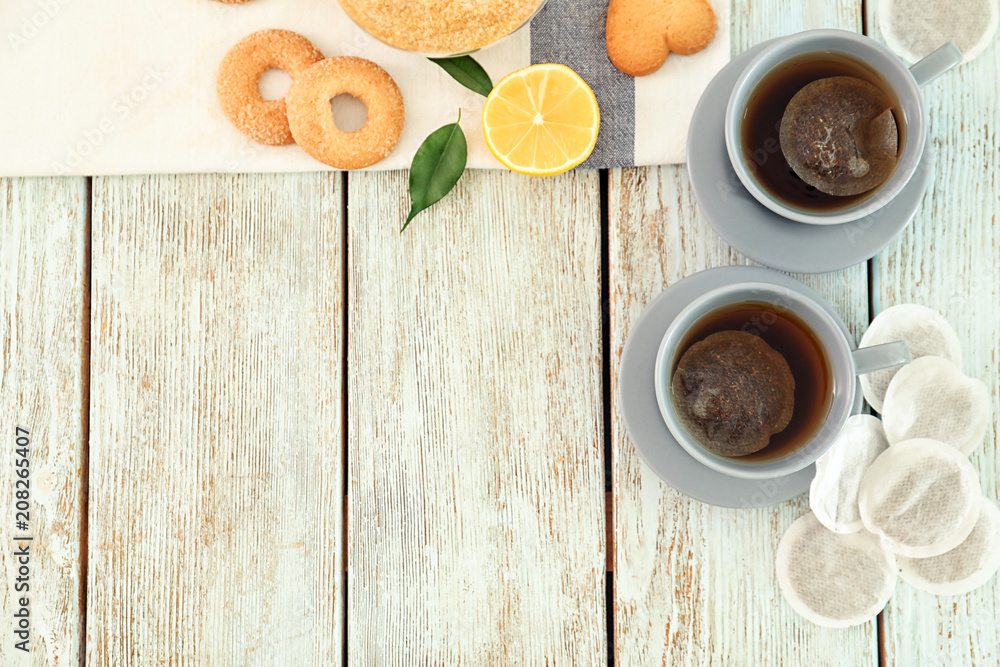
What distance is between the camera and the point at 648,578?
77cm

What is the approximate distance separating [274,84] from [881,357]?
0.69 m

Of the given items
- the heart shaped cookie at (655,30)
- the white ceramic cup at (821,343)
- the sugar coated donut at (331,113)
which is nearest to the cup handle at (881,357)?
the white ceramic cup at (821,343)

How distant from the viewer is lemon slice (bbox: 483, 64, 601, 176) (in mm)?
704

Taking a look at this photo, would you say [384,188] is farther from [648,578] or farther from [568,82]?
[648,578]

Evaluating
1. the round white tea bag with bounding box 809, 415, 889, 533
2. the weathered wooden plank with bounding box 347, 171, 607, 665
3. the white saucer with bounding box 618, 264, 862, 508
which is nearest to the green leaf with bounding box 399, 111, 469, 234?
the weathered wooden plank with bounding box 347, 171, 607, 665

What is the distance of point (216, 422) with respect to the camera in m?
0.78

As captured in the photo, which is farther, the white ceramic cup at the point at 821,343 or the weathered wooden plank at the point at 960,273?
the weathered wooden plank at the point at 960,273

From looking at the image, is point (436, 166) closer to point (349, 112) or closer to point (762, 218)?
point (349, 112)

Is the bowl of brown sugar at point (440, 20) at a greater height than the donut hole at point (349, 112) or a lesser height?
greater

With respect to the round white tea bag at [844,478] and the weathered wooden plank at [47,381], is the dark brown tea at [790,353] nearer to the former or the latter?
the round white tea bag at [844,478]

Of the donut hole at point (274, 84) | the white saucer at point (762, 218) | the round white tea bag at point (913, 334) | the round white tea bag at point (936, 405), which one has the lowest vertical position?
the round white tea bag at point (936, 405)

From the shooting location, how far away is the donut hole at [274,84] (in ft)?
2.51

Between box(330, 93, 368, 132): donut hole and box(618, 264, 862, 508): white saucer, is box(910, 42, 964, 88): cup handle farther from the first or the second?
box(330, 93, 368, 132): donut hole

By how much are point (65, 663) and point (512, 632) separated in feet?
1.70
